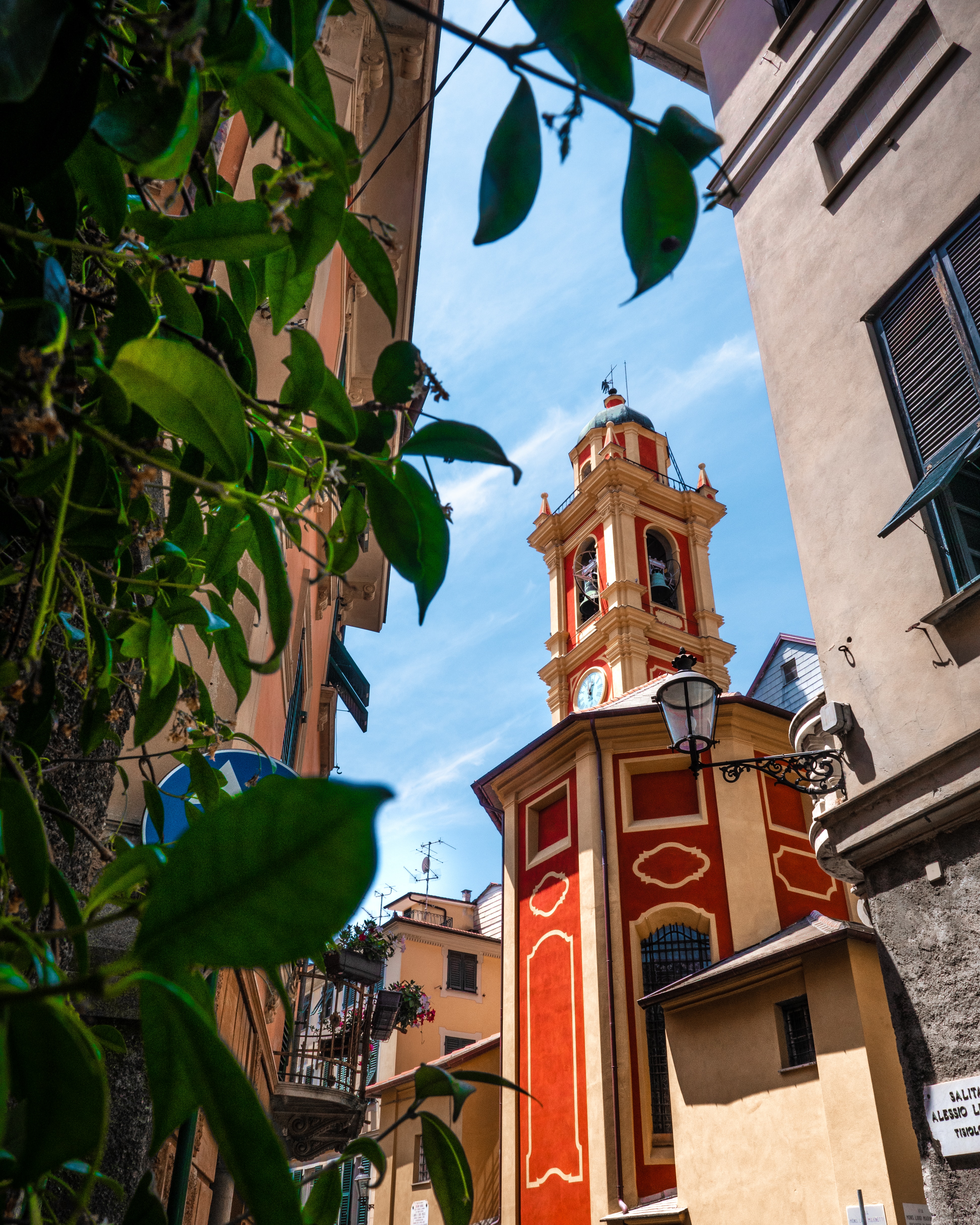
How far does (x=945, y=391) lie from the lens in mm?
5547

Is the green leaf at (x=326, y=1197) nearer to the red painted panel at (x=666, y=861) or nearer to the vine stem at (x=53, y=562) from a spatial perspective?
the vine stem at (x=53, y=562)

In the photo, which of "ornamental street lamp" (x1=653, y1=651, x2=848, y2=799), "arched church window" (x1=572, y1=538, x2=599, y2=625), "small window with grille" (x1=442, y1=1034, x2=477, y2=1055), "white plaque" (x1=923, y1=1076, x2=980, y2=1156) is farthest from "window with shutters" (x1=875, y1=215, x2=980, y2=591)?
"small window with grille" (x1=442, y1=1034, x2=477, y2=1055)

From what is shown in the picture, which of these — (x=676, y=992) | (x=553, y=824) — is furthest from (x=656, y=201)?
(x=553, y=824)

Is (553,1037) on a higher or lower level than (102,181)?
higher

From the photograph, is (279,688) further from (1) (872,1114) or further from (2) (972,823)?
(1) (872,1114)

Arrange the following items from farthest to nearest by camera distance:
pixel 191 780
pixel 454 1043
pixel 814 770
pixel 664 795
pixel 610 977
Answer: pixel 454 1043 → pixel 664 795 → pixel 610 977 → pixel 814 770 → pixel 191 780

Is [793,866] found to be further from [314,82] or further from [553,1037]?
[314,82]

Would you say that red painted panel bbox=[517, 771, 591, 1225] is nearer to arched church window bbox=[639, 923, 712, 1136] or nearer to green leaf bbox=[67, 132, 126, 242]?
arched church window bbox=[639, 923, 712, 1136]

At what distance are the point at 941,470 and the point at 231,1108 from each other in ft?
17.7

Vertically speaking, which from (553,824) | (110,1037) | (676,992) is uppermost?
(553,824)

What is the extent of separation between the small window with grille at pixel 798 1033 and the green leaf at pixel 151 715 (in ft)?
32.9

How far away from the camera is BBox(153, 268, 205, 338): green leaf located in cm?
73

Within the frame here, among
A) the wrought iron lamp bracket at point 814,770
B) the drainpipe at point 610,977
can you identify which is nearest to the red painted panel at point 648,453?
the drainpipe at point 610,977

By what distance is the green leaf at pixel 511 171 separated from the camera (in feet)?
1.96
